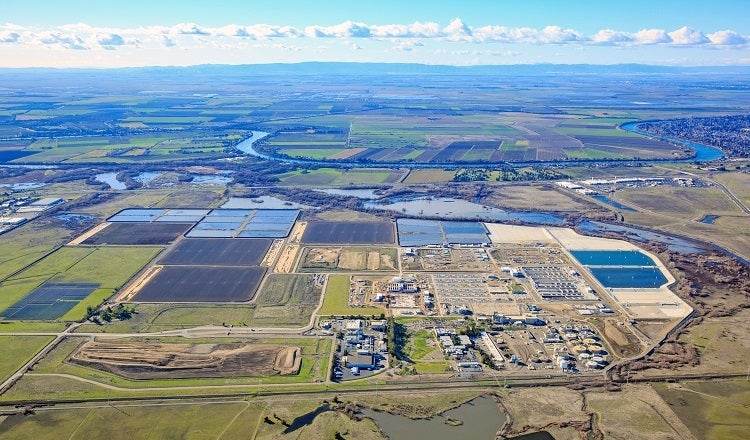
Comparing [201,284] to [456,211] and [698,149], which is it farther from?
[698,149]

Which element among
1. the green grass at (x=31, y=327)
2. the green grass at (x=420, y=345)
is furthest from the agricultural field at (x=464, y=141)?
the green grass at (x=31, y=327)

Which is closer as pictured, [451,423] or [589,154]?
[451,423]

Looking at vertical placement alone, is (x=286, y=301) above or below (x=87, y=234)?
below

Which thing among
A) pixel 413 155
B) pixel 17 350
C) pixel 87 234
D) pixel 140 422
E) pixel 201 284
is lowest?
pixel 140 422

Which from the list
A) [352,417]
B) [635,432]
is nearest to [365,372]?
[352,417]

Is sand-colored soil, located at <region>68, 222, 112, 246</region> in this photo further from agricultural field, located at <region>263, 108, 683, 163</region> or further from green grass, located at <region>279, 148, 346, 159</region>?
green grass, located at <region>279, 148, 346, 159</region>

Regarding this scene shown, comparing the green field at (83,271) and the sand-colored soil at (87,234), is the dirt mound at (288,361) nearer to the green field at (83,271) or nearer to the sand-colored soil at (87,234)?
the green field at (83,271)

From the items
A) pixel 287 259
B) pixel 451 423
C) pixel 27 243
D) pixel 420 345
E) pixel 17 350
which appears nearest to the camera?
pixel 451 423

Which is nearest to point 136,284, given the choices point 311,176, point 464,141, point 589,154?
point 311,176
